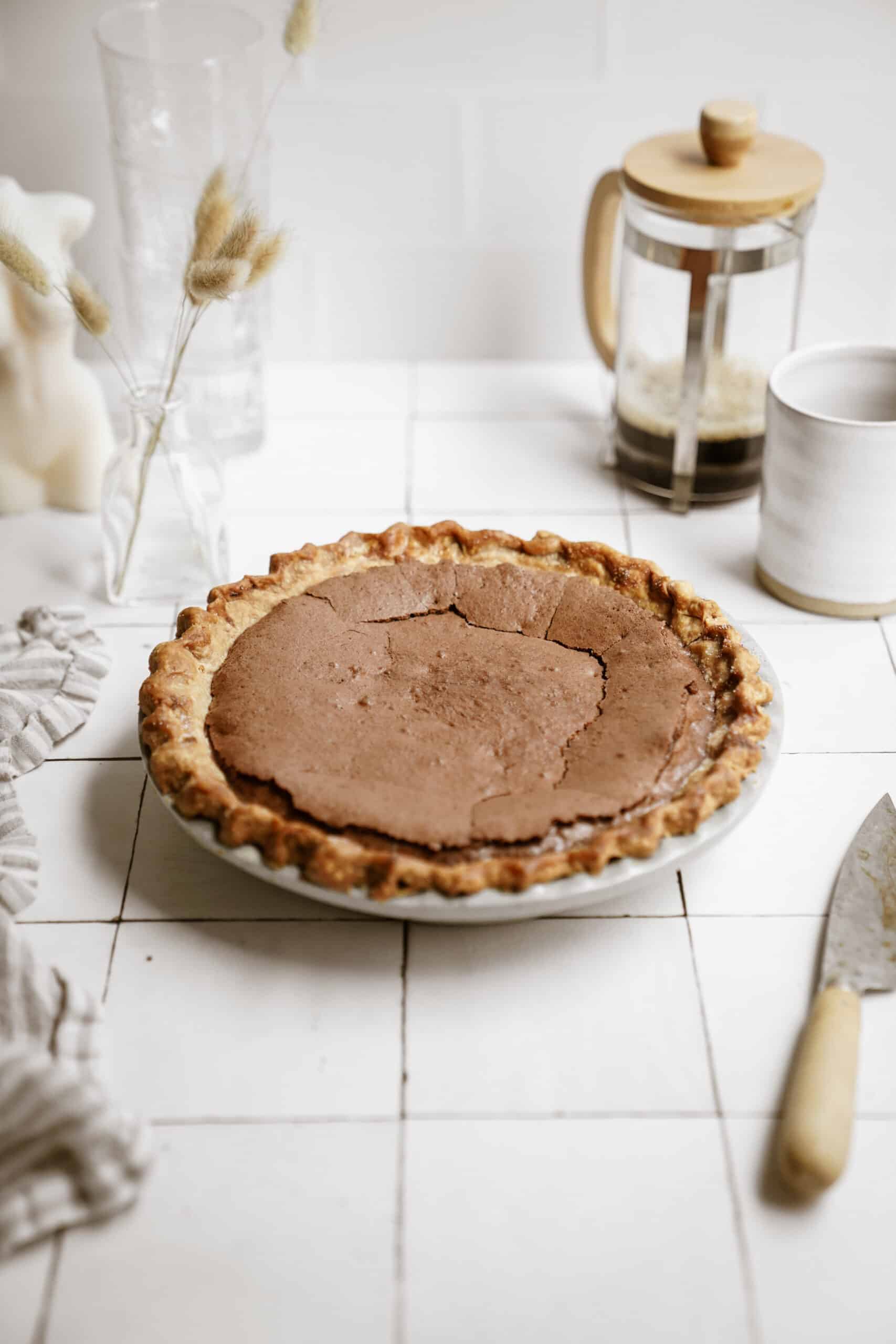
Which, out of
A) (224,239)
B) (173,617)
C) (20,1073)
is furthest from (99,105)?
(20,1073)

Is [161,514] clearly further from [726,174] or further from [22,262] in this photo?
[726,174]

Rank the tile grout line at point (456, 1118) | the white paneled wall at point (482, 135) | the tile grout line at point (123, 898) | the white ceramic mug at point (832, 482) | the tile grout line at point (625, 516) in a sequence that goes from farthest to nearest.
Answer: the white paneled wall at point (482, 135) → the tile grout line at point (625, 516) → the white ceramic mug at point (832, 482) → the tile grout line at point (123, 898) → the tile grout line at point (456, 1118)

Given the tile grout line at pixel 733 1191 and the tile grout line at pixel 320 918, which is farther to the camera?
the tile grout line at pixel 320 918

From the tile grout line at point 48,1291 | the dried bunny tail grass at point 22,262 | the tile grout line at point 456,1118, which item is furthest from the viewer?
the dried bunny tail grass at point 22,262

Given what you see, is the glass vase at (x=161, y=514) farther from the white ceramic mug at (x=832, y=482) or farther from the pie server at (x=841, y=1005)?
the pie server at (x=841, y=1005)

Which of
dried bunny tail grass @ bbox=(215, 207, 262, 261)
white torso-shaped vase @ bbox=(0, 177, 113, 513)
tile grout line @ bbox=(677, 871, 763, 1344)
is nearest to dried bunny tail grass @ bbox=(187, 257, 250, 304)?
dried bunny tail grass @ bbox=(215, 207, 262, 261)

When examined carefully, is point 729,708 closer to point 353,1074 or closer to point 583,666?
point 583,666

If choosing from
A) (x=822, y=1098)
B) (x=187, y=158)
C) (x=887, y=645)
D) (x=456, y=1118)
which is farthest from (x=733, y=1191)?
(x=187, y=158)

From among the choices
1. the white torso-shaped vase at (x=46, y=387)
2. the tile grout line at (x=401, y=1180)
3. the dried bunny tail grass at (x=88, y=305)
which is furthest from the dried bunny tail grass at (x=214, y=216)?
the tile grout line at (x=401, y=1180)
